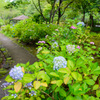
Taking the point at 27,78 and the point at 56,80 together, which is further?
the point at 56,80

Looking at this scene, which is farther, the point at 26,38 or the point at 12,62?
the point at 26,38

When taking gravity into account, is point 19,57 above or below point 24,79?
below

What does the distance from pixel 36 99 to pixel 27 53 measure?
144 inches

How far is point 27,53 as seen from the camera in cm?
477

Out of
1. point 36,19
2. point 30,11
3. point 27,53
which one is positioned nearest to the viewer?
point 27,53

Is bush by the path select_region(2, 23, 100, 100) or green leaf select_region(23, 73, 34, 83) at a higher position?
green leaf select_region(23, 73, 34, 83)

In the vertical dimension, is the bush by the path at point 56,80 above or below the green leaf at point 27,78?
below

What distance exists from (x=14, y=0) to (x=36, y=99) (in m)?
6.75

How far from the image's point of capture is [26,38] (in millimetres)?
5324

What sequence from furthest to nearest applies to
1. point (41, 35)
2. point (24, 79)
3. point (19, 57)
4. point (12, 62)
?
point (41, 35) → point (19, 57) → point (12, 62) → point (24, 79)

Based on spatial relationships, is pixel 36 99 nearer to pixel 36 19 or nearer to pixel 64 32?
pixel 64 32

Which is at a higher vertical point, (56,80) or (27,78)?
(27,78)

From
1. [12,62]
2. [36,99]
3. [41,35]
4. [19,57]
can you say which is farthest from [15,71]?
[41,35]

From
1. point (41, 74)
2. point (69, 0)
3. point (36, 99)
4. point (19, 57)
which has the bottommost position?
point (19, 57)
